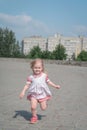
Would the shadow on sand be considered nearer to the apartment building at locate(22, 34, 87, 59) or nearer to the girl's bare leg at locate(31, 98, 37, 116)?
the girl's bare leg at locate(31, 98, 37, 116)

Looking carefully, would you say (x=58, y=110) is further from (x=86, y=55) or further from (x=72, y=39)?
(x=72, y=39)

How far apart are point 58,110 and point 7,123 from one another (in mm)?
1998

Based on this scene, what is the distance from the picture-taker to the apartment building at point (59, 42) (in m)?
143

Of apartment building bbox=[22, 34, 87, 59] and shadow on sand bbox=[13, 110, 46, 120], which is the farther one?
apartment building bbox=[22, 34, 87, 59]

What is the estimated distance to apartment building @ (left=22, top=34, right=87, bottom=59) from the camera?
14288 cm

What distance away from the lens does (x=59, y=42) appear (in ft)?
472

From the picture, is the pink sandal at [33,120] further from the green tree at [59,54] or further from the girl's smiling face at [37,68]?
the green tree at [59,54]

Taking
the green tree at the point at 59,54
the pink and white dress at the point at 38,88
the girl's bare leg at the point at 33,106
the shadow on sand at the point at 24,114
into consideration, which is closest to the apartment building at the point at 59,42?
the green tree at the point at 59,54

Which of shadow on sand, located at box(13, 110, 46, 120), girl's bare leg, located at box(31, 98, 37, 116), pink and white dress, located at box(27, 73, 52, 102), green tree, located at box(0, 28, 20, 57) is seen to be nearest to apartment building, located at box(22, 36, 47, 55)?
green tree, located at box(0, 28, 20, 57)

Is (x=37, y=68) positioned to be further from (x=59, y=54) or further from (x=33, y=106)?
(x=59, y=54)

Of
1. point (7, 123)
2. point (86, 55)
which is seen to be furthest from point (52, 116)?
point (86, 55)

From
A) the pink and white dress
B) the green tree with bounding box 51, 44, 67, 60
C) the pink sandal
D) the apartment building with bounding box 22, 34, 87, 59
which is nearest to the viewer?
the pink sandal

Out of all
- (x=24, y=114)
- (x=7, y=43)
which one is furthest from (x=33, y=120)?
(x=7, y=43)

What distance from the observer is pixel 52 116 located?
6.90 meters
